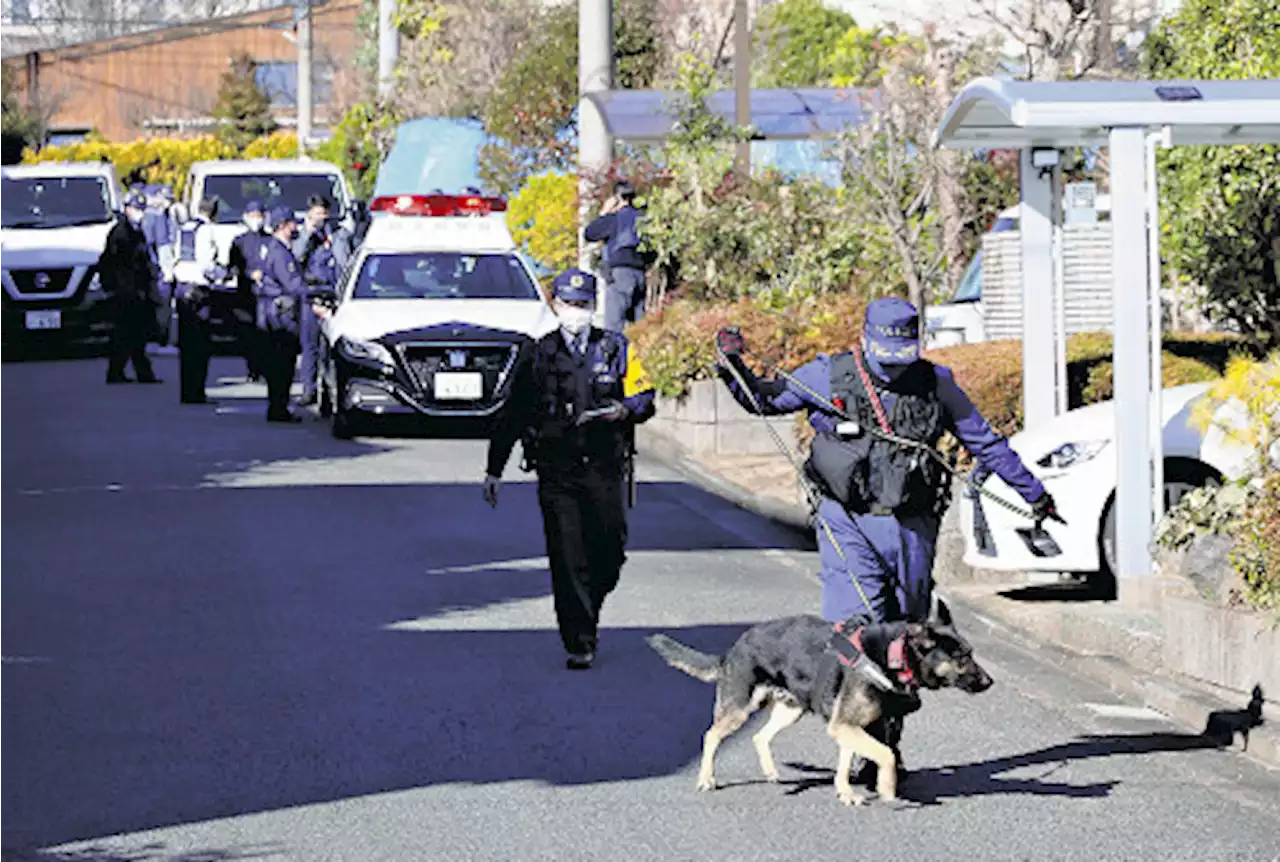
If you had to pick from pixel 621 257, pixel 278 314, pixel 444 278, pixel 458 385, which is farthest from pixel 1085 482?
pixel 621 257

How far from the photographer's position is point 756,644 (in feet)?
30.1

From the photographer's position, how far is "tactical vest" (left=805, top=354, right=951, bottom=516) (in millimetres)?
9484

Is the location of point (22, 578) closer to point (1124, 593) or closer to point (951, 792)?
point (1124, 593)

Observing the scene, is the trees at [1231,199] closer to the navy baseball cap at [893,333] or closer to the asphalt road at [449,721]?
the asphalt road at [449,721]

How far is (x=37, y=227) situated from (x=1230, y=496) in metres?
22.1

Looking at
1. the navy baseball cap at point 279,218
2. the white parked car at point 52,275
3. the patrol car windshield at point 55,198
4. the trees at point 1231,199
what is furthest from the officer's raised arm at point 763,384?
the patrol car windshield at point 55,198

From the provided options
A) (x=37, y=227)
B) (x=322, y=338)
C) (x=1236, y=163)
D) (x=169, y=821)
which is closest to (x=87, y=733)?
(x=169, y=821)

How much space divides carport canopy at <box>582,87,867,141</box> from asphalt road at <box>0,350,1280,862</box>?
13.8 m

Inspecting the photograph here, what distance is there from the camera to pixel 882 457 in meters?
9.48

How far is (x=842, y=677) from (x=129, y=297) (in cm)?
1900

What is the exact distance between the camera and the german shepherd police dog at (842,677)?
28.5 feet

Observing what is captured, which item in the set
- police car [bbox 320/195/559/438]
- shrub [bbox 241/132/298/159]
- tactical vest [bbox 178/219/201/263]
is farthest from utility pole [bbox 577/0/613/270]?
shrub [bbox 241/132/298/159]

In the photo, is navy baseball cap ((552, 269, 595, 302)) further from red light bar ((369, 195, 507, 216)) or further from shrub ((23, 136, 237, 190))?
shrub ((23, 136, 237, 190))

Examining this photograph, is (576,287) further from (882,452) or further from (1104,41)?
(1104,41)
